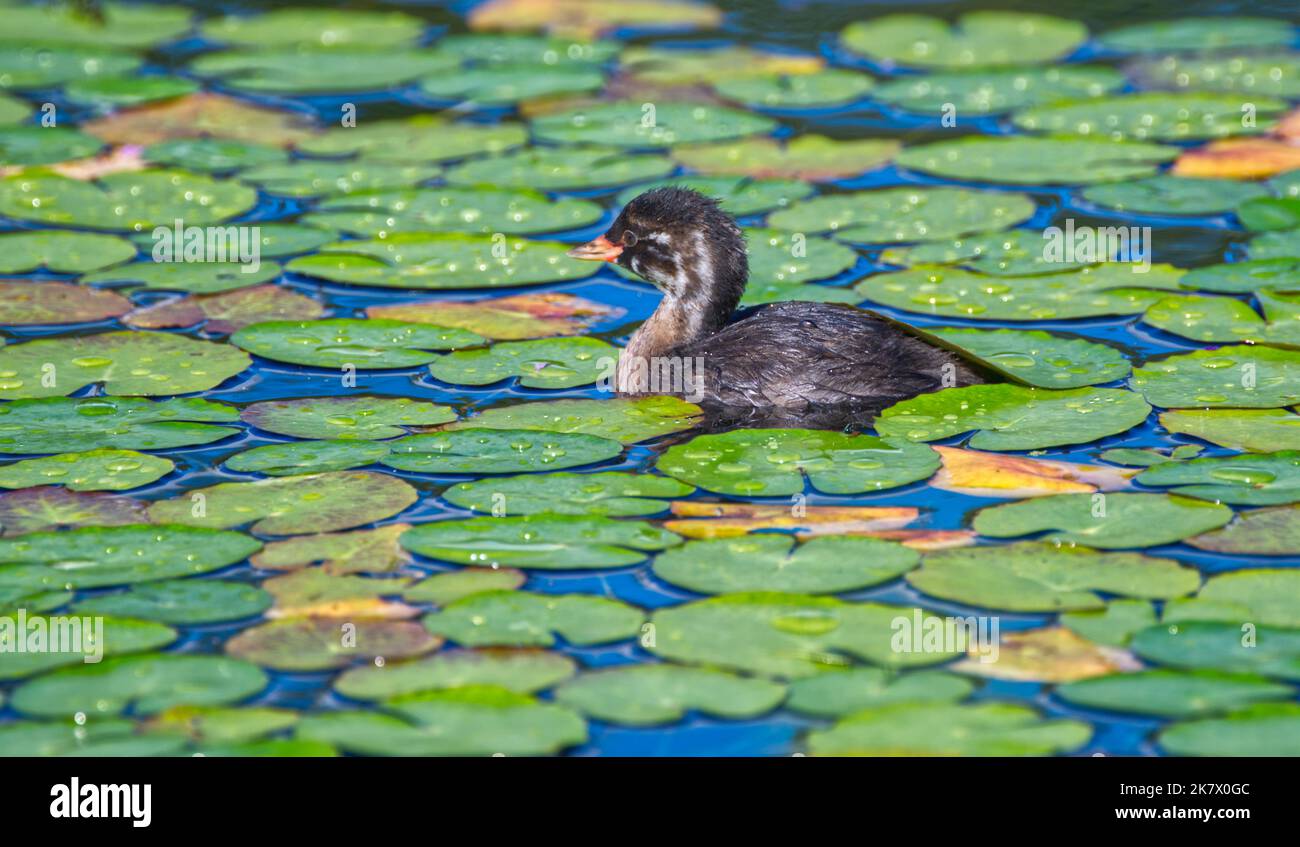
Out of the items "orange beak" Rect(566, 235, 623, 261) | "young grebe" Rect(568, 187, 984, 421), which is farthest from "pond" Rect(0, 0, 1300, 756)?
"orange beak" Rect(566, 235, 623, 261)

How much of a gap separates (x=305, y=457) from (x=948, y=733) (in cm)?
351

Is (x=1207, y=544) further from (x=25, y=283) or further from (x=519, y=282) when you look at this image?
(x=25, y=283)

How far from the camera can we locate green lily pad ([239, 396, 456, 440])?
331 inches

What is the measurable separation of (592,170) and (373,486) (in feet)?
16.3

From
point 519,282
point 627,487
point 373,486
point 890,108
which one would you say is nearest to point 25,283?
point 519,282

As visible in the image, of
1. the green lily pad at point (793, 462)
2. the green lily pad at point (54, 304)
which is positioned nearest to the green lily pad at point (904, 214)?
the green lily pad at point (793, 462)

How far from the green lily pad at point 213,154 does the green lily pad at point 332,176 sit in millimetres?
149

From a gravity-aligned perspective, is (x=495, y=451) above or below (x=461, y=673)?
above

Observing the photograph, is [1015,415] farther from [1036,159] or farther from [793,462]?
[1036,159]

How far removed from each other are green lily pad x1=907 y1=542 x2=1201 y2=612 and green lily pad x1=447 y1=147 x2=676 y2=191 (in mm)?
5623

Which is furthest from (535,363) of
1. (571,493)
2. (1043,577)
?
(1043,577)

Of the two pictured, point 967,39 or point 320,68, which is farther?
point 967,39

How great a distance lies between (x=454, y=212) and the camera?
11.5 meters

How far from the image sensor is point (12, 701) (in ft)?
20.2
